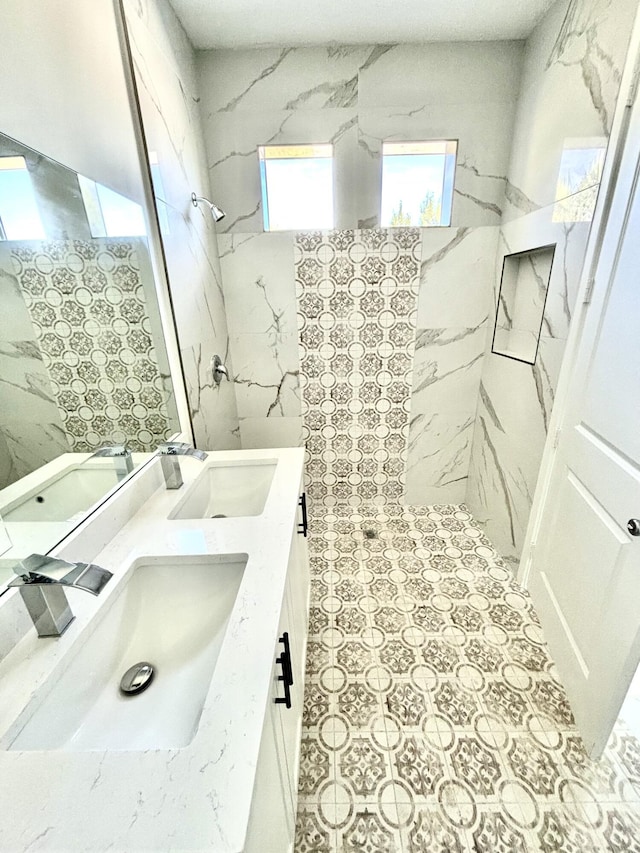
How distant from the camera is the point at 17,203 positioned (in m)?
0.81

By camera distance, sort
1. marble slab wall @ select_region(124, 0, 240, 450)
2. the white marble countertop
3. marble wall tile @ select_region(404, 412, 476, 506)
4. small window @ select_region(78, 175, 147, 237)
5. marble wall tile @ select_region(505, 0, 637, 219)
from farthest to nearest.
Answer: marble wall tile @ select_region(404, 412, 476, 506) < marble slab wall @ select_region(124, 0, 240, 450) < marble wall tile @ select_region(505, 0, 637, 219) < small window @ select_region(78, 175, 147, 237) < the white marble countertop

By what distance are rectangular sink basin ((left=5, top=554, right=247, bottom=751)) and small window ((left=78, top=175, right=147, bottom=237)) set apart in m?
1.02

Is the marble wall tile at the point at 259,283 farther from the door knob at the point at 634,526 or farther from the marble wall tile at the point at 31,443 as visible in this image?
the door knob at the point at 634,526

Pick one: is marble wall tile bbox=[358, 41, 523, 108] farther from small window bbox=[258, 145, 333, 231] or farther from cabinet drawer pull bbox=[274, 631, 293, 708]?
cabinet drawer pull bbox=[274, 631, 293, 708]

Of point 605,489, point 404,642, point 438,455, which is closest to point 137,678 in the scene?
point 404,642

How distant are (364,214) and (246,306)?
87cm

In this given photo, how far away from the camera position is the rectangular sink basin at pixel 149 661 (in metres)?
0.67

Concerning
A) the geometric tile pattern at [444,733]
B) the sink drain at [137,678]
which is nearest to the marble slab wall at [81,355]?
the sink drain at [137,678]

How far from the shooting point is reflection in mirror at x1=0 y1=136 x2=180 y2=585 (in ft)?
2.62

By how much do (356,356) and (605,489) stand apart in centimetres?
147

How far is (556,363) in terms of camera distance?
1.55 meters

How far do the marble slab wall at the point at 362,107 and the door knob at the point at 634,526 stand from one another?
5.89 feet

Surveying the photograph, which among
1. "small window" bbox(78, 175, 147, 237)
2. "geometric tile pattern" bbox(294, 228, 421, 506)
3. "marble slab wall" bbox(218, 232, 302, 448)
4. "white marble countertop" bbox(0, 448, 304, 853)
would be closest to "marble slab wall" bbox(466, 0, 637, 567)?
"geometric tile pattern" bbox(294, 228, 421, 506)

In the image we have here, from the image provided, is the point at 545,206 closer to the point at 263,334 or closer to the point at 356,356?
the point at 356,356
